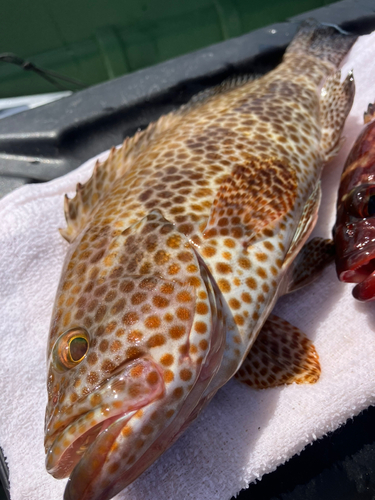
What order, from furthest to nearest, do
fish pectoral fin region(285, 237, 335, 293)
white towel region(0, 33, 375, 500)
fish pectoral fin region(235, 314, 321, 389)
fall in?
fish pectoral fin region(285, 237, 335, 293)
fish pectoral fin region(235, 314, 321, 389)
white towel region(0, 33, 375, 500)

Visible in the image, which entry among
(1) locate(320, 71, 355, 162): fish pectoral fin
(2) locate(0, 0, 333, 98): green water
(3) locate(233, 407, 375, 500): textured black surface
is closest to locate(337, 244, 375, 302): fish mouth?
(3) locate(233, 407, 375, 500): textured black surface

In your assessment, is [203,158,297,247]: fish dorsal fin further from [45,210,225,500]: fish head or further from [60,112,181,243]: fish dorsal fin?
[60,112,181,243]: fish dorsal fin

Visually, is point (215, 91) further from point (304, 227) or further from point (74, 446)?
point (74, 446)

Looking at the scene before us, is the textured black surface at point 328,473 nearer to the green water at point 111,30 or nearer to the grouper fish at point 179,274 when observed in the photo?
the grouper fish at point 179,274

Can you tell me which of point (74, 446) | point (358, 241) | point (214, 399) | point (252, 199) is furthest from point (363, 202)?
point (74, 446)

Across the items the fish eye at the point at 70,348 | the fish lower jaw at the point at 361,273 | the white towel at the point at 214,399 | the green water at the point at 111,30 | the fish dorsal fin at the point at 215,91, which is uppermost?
the green water at the point at 111,30

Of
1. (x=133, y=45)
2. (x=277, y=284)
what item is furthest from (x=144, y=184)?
(x=133, y=45)

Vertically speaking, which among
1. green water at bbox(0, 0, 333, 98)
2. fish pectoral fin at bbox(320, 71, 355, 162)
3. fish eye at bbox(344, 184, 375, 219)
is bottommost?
fish eye at bbox(344, 184, 375, 219)

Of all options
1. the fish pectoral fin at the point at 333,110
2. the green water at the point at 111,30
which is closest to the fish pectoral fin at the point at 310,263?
the fish pectoral fin at the point at 333,110

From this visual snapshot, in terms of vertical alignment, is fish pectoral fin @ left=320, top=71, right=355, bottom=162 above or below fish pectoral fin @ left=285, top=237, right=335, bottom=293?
above
